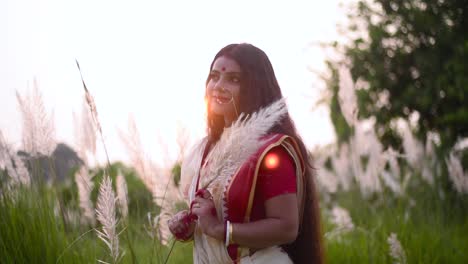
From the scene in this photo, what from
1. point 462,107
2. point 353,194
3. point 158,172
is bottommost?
point 353,194

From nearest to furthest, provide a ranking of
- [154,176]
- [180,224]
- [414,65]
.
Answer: [180,224]
[154,176]
[414,65]

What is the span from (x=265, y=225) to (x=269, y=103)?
0.59 metres

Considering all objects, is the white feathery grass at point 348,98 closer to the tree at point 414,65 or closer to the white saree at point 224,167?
the white saree at point 224,167

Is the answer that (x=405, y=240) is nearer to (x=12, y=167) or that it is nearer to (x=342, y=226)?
(x=342, y=226)

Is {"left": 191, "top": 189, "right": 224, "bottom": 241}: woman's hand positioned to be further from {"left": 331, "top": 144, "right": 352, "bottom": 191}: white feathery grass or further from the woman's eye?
{"left": 331, "top": 144, "right": 352, "bottom": 191}: white feathery grass

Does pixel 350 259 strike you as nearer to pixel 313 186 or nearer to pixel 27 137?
pixel 313 186

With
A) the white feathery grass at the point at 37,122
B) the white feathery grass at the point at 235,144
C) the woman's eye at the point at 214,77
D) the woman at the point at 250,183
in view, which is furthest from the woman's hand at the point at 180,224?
the white feathery grass at the point at 37,122

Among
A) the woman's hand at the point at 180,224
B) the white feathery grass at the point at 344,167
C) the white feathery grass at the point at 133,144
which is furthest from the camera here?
the white feathery grass at the point at 344,167

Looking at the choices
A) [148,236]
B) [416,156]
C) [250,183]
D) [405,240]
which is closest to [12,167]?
[148,236]

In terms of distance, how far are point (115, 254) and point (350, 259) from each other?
Answer: 2.41 m

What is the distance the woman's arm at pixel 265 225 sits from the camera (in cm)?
206

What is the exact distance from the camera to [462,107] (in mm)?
6750

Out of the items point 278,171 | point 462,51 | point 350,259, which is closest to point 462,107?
point 462,51

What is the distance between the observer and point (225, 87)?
7.69 ft
